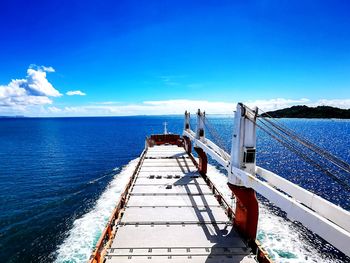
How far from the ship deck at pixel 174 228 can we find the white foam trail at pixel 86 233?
5918 millimetres

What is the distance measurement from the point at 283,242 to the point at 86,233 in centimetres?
1916

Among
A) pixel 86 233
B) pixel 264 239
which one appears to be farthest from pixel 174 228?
pixel 86 233

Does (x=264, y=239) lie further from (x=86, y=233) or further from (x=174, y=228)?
(x=86, y=233)

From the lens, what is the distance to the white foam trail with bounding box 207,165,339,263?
2055cm

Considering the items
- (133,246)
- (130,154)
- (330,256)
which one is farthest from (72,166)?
(330,256)

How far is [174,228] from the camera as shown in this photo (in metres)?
15.1

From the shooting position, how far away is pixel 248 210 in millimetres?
13914

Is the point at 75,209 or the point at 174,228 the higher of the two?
the point at 174,228

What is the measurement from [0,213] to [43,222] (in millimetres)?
6306

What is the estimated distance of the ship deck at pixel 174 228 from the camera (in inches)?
480

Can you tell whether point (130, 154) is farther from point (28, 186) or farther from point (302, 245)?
point (302, 245)

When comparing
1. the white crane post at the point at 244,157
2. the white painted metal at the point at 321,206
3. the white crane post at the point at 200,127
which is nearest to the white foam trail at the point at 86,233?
the white crane post at the point at 244,157

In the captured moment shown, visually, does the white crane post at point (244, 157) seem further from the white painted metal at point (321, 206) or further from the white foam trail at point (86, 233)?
the white foam trail at point (86, 233)

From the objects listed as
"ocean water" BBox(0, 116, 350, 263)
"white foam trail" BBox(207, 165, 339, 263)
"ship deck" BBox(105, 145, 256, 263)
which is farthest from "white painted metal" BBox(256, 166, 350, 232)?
"white foam trail" BBox(207, 165, 339, 263)
